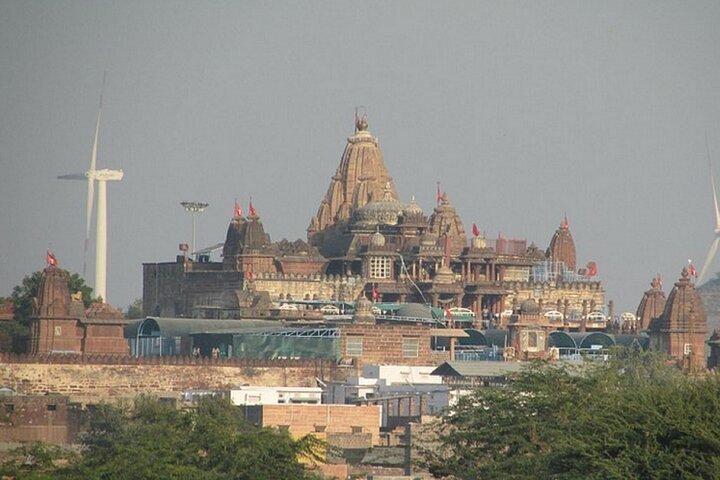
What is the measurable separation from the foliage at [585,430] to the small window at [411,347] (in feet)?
133

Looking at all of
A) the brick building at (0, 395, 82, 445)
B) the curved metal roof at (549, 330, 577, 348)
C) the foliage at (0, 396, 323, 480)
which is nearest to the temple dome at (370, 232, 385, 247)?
the curved metal roof at (549, 330, 577, 348)

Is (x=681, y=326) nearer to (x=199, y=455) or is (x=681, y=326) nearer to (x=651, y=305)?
(x=651, y=305)

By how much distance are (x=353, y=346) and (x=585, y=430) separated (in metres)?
56.7

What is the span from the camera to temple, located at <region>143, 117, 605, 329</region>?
5797 inches

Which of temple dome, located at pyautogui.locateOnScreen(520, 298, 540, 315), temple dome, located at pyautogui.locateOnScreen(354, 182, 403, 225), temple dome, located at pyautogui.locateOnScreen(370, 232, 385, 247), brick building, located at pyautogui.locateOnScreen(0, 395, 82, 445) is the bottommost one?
brick building, located at pyautogui.locateOnScreen(0, 395, 82, 445)

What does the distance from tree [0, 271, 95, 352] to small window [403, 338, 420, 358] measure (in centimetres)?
1652

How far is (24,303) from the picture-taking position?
139 metres

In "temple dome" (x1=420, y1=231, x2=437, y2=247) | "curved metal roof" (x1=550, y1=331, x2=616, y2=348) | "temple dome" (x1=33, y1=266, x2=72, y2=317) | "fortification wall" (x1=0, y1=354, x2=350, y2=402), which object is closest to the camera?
"fortification wall" (x1=0, y1=354, x2=350, y2=402)

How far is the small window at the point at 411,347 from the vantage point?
127250 mm

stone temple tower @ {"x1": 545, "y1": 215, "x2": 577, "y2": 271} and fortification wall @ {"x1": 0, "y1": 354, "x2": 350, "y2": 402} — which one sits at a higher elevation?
stone temple tower @ {"x1": 545, "y1": 215, "x2": 577, "y2": 271}

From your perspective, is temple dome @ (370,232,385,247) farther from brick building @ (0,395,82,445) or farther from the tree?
brick building @ (0,395,82,445)

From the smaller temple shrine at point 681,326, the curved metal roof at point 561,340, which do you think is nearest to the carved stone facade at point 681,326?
the smaller temple shrine at point 681,326

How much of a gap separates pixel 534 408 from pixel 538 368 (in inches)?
261

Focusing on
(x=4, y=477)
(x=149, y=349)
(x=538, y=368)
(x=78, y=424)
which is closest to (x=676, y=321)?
(x=149, y=349)
